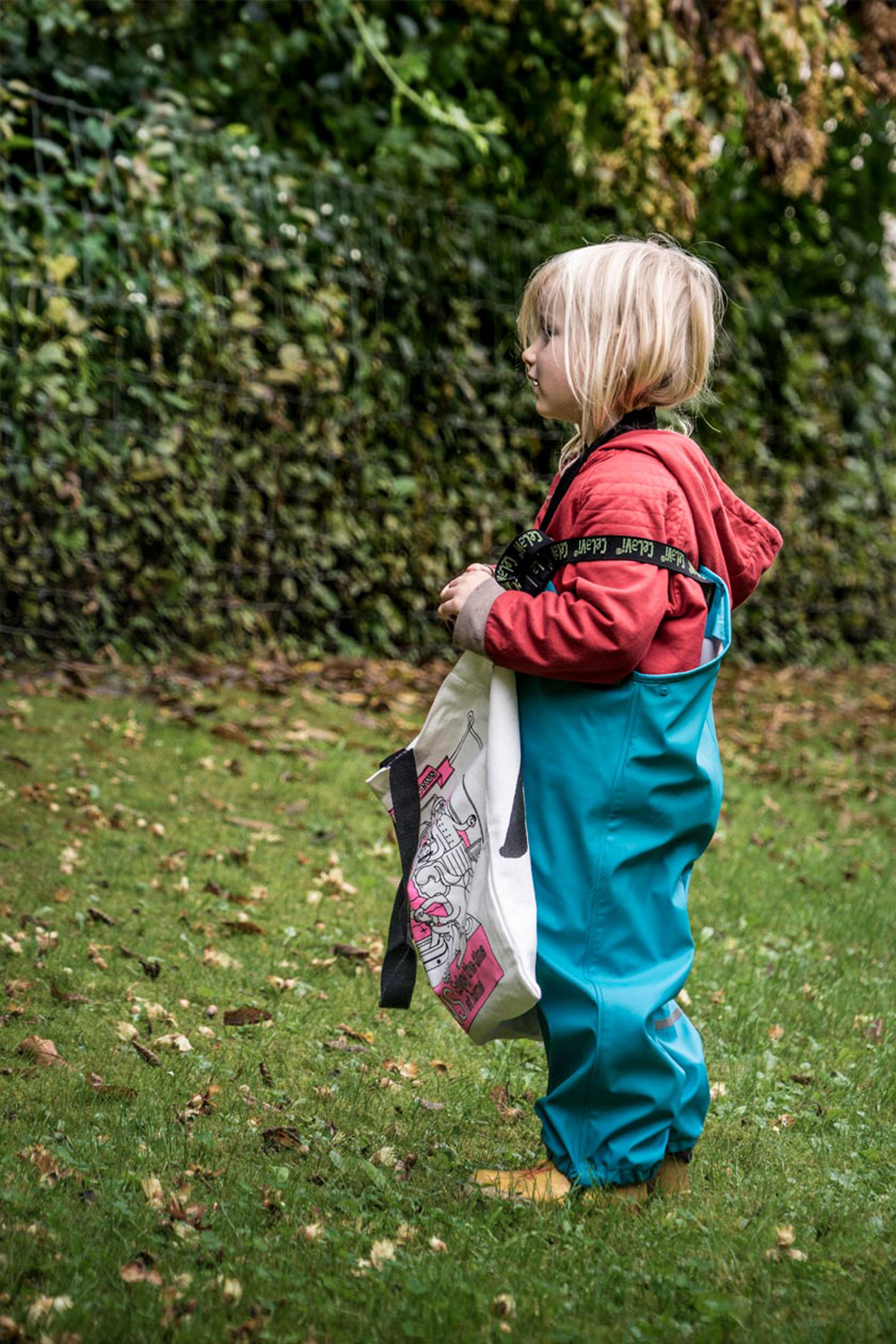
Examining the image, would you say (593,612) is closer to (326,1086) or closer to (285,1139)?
(285,1139)

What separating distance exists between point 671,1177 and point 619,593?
3.52 feet

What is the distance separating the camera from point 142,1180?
7.33ft

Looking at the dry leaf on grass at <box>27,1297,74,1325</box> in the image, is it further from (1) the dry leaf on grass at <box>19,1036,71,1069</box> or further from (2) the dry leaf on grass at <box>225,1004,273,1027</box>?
(2) the dry leaf on grass at <box>225,1004,273,1027</box>

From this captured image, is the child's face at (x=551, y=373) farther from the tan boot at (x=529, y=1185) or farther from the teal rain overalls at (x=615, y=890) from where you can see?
the tan boot at (x=529, y=1185)

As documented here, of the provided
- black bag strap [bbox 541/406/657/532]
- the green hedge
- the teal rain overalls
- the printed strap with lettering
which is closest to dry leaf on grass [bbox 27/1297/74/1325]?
the teal rain overalls

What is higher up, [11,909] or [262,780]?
[11,909]

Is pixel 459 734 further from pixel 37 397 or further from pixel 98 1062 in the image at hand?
pixel 37 397

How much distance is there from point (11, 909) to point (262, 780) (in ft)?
5.20

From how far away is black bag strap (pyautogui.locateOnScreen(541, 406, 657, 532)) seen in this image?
2.35m

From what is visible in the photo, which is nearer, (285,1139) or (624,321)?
(624,321)

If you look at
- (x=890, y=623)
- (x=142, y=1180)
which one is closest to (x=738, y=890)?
(x=142, y=1180)

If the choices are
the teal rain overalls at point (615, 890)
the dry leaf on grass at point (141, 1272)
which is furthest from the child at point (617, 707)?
the dry leaf on grass at point (141, 1272)

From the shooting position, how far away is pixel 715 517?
7.86 feet

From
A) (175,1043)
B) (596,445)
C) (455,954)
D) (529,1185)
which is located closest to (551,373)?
(596,445)
